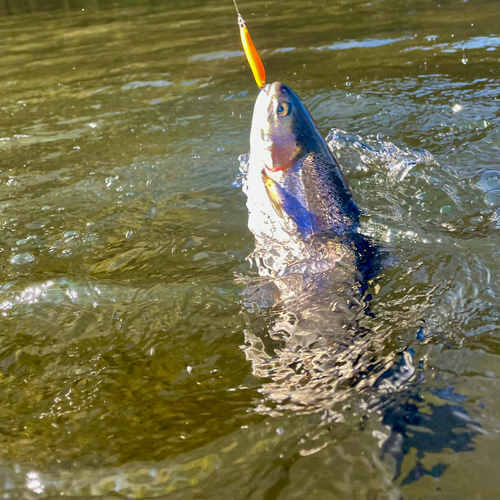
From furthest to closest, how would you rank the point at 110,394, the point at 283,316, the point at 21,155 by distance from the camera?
the point at 21,155
the point at 283,316
the point at 110,394

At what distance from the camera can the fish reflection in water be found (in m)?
2.24

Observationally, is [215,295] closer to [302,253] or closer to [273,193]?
[302,253]

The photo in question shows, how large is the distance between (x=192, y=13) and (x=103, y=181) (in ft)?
24.6

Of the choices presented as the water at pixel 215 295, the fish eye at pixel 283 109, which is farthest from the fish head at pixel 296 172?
the water at pixel 215 295

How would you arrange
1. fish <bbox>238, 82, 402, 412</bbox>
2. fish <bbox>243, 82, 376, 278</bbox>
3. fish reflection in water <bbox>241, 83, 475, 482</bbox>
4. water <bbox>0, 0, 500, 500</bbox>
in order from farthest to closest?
fish <bbox>243, 82, 376, 278</bbox> → fish <bbox>238, 82, 402, 412</bbox> → fish reflection in water <bbox>241, 83, 475, 482</bbox> → water <bbox>0, 0, 500, 500</bbox>

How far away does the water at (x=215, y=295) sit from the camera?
6.66 feet

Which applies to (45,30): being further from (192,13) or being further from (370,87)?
(370,87)

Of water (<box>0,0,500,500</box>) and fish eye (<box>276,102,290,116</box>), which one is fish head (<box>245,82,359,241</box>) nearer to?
fish eye (<box>276,102,290,116</box>)

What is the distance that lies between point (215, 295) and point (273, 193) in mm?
695

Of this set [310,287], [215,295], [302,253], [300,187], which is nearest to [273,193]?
[300,187]

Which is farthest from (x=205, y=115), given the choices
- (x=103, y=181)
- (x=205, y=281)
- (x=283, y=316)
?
(x=283, y=316)

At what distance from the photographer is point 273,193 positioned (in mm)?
2754

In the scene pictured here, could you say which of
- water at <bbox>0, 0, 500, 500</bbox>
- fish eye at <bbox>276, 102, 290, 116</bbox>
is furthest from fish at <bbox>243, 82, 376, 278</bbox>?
water at <bbox>0, 0, 500, 500</bbox>

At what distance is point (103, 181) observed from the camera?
426 cm
